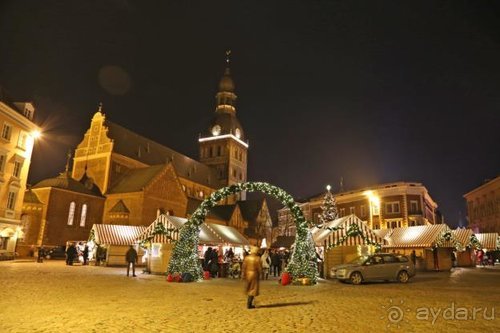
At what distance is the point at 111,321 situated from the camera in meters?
8.45

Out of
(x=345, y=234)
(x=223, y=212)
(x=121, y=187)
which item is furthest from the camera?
(x=223, y=212)

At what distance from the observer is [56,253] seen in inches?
1578

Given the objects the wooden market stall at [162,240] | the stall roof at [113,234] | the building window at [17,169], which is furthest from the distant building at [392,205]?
the building window at [17,169]

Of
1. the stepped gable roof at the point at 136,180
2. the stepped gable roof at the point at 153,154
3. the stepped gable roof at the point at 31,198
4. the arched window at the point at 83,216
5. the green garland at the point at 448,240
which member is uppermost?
the stepped gable roof at the point at 153,154

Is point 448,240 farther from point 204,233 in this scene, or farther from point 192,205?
point 192,205

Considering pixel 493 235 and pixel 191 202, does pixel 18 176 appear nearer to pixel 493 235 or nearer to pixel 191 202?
pixel 191 202

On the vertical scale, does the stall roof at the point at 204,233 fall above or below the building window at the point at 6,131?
below

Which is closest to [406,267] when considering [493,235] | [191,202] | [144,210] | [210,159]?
[493,235]

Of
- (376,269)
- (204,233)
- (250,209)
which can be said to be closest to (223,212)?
(250,209)

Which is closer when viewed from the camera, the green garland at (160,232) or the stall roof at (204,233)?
the green garland at (160,232)

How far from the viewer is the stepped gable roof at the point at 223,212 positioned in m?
64.1

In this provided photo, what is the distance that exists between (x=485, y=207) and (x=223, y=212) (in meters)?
42.4

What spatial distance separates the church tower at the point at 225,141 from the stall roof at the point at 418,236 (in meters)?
52.0

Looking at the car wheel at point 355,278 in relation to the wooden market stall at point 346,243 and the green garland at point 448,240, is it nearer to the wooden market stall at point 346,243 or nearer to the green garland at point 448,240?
the wooden market stall at point 346,243
